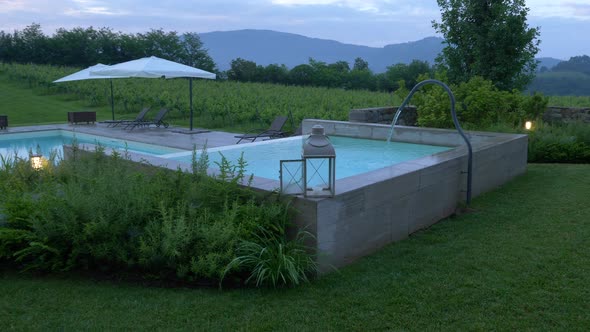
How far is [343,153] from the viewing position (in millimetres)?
9000

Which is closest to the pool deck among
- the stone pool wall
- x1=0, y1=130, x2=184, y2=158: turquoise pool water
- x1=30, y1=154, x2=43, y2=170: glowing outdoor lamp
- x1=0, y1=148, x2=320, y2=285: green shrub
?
x1=0, y1=130, x2=184, y2=158: turquoise pool water

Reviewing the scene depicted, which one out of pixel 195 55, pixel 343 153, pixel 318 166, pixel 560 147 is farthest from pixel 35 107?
pixel 195 55

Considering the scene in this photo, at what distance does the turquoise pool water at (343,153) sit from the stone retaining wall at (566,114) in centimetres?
487

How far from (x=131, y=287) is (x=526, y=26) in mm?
12760

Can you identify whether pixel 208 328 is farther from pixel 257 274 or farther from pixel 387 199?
pixel 387 199

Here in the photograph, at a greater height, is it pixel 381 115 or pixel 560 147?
pixel 381 115

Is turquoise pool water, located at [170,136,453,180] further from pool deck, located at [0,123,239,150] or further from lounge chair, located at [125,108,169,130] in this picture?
lounge chair, located at [125,108,169,130]

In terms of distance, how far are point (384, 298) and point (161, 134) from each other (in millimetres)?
11675

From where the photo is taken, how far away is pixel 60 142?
14.9 m

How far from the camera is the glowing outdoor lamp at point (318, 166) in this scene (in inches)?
167

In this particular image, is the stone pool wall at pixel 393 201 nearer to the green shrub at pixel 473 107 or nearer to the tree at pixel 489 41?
the green shrub at pixel 473 107

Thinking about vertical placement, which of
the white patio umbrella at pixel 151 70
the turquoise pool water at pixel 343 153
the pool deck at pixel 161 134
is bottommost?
the pool deck at pixel 161 134

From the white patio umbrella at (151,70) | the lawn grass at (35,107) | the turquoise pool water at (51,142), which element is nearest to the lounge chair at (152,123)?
the turquoise pool water at (51,142)

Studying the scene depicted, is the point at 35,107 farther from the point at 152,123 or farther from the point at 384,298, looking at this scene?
the point at 384,298
